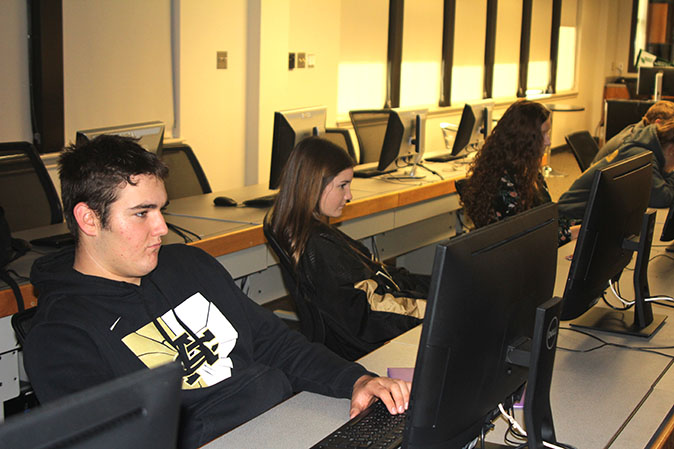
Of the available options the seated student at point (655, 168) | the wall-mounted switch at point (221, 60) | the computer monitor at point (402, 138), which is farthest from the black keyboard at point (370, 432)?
the wall-mounted switch at point (221, 60)

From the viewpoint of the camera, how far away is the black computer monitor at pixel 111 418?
0.57 meters

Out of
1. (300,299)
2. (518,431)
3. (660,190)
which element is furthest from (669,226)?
(518,431)

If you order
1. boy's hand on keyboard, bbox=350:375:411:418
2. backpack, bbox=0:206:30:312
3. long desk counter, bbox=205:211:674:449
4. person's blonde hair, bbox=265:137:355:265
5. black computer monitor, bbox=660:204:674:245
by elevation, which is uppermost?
person's blonde hair, bbox=265:137:355:265

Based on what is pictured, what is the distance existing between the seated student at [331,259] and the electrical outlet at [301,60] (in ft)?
13.5

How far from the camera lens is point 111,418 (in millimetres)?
624

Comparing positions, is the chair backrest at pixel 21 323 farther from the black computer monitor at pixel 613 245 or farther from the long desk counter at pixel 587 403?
the black computer monitor at pixel 613 245

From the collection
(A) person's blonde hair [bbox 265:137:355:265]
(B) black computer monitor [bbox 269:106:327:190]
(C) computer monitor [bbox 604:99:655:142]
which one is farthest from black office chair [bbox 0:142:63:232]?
(C) computer monitor [bbox 604:99:655:142]

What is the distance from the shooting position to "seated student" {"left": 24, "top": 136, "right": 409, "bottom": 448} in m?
1.39

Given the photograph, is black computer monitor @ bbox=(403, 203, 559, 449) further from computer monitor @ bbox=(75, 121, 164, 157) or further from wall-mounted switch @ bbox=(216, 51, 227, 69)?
wall-mounted switch @ bbox=(216, 51, 227, 69)

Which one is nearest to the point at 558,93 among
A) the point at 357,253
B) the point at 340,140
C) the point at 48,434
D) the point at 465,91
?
the point at 465,91

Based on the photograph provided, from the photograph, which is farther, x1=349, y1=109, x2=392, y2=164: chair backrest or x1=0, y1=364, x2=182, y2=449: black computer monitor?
x1=349, y1=109, x2=392, y2=164: chair backrest

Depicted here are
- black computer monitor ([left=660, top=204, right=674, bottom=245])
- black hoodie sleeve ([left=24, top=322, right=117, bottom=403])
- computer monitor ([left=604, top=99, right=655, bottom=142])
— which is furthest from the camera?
computer monitor ([left=604, top=99, right=655, bottom=142])

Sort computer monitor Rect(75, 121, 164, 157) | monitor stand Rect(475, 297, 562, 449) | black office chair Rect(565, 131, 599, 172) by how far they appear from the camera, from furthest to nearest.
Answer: black office chair Rect(565, 131, 599, 172), computer monitor Rect(75, 121, 164, 157), monitor stand Rect(475, 297, 562, 449)

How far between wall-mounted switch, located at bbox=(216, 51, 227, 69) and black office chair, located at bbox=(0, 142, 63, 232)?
2.57 m
